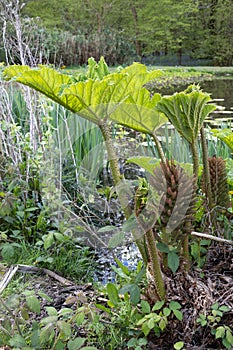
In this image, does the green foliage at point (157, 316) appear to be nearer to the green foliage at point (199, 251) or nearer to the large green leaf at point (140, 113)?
the green foliage at point (199, 251)

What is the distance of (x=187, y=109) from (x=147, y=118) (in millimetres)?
105

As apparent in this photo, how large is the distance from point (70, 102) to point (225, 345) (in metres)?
0.70

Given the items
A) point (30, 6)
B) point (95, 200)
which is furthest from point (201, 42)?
point (95, 200)

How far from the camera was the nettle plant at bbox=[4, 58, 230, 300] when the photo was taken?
100 centimetres

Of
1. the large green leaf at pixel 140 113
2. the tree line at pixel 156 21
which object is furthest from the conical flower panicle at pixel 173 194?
the tree line at pixel 156 21

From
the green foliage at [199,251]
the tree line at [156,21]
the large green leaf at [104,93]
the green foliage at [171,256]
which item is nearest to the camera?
the large green leaf at [104,93]

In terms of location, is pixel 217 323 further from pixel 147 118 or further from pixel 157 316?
pixel 147 118

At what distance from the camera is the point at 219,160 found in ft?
4.24

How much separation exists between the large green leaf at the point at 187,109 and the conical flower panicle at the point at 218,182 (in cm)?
22

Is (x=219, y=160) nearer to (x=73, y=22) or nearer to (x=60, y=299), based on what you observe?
(x=60, y=299)

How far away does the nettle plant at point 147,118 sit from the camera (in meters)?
1.00

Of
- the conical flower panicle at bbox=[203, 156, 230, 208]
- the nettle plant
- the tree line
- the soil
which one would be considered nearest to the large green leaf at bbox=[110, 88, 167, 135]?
the nettle plant

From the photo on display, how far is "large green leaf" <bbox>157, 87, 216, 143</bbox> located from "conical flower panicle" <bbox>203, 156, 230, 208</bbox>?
221 millimetres

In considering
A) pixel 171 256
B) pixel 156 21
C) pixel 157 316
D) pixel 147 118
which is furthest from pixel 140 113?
pixel 156 21
